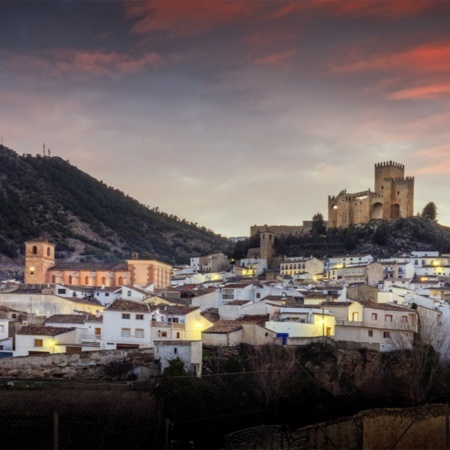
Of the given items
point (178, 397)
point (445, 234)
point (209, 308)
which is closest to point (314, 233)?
point (445, 234)

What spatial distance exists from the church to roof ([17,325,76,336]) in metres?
19.3

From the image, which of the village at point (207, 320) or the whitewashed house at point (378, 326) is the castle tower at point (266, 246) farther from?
the whitewashed house at point (378, 326)

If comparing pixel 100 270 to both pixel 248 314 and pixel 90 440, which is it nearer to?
pixel 248 314

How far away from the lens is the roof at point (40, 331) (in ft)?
79.4

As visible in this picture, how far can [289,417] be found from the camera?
1523cm

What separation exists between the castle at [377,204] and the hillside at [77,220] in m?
20.8

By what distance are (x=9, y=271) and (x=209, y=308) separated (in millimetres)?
37014

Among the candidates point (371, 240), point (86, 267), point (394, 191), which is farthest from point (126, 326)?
point (394, 191)

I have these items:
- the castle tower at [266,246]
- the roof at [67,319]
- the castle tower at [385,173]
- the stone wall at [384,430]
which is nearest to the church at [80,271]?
the roof at [67,319]

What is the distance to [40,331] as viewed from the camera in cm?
2438

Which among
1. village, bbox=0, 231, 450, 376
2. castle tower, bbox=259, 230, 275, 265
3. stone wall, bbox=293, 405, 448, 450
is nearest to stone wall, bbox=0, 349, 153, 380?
village, bbox=0, 231, 450, 376

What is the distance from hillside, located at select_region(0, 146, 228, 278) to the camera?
78.2 m

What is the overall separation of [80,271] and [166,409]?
3114 cm

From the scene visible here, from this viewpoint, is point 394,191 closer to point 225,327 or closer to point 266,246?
point 266,246
